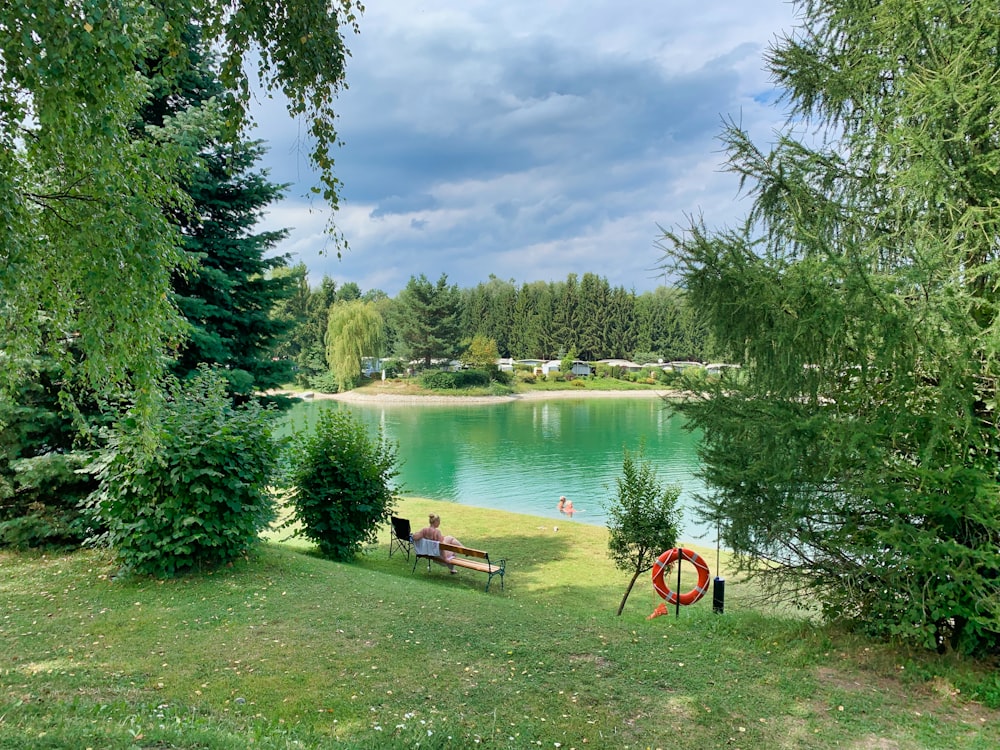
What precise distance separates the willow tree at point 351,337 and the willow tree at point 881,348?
45.7m

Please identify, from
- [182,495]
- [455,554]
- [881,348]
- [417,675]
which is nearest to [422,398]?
[455,554]

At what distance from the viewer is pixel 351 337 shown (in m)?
50.0

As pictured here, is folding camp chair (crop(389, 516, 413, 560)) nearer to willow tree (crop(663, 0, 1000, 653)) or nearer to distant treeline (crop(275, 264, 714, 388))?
willow tree (crop(663, 0, 1000, 653))

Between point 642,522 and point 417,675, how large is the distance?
4.64 m

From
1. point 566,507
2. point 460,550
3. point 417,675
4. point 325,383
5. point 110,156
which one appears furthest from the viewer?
point 325,383

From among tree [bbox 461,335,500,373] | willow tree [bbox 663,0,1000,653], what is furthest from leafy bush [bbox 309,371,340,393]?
willow tree [bbox 663,0,1000,653]

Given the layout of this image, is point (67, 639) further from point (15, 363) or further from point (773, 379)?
point (773, 379)

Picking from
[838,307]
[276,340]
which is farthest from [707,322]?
[276,340]

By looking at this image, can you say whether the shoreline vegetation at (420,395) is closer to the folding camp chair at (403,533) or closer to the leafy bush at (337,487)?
the folding camp chair at (403,533)

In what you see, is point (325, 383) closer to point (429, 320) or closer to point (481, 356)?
point (429, 320)

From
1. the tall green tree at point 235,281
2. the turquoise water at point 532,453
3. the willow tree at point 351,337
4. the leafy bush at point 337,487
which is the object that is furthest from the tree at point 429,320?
the leafy bush at point 337,487

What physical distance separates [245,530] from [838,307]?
20.9 feet

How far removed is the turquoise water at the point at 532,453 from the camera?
17484 mm

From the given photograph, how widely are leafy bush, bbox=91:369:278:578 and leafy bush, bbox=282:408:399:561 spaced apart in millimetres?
1970
